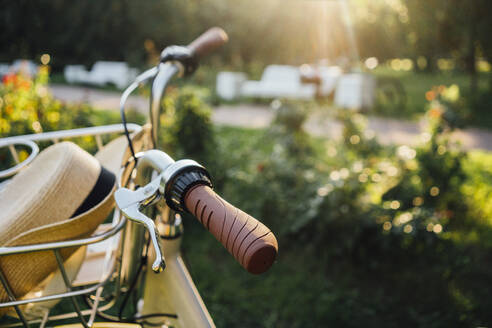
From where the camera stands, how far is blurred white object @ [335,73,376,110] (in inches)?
328

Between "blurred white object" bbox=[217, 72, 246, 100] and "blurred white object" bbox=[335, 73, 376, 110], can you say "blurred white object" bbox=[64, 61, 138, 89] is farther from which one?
"blurred white object" bbox=[335, 73, 376, 110]

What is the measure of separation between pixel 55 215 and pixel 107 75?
11690 mm

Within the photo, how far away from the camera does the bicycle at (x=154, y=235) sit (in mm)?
708

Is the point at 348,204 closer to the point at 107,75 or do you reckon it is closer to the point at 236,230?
the point at 236,230

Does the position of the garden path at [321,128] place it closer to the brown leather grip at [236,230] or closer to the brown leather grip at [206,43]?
the brown leather grip at [206,43]

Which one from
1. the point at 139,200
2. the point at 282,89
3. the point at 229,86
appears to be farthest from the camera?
the point at 229,86

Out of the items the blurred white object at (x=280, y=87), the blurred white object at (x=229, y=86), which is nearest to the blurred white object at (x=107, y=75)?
the blurred white object at (x=229, y=86)

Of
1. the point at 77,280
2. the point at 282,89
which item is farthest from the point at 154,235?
the point at 282,89

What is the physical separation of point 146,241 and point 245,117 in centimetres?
662

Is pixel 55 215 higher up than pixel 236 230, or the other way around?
pixel 236 230

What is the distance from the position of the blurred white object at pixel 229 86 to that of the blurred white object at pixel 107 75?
307 centimetres

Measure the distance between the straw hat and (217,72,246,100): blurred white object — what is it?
865 cm

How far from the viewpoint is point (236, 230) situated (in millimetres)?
682

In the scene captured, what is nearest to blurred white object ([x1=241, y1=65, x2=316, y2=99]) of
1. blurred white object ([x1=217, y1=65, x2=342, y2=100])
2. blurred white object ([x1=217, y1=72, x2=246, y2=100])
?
blurred white object ([x1=217, y1=65, x2=342, y2=100])
